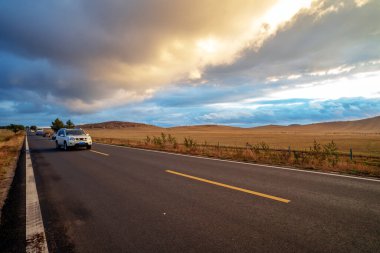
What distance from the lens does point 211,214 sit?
441 centimetres

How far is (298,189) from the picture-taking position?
6043mm

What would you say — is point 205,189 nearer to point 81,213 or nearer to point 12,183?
point 81,213

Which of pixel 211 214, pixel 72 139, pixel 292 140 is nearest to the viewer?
pixel 211 214

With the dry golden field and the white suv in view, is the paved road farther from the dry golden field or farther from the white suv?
the dry golden field

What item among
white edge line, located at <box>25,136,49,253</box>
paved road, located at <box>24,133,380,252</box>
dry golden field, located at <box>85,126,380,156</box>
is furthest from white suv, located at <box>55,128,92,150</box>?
white edge line, located at <box>25,136,49,253</box>

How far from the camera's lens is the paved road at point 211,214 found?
3.35 meters

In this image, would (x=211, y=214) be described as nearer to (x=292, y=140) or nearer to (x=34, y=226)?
(x=34, y=226)

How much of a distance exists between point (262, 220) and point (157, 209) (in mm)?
2107

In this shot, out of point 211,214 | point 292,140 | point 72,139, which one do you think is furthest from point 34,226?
point 292,140

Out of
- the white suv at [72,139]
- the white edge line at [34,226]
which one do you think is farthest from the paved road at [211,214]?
the white suv at [72,139]

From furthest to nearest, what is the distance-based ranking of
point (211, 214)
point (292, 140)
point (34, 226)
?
point (292, 140), point (211, 214), point (34, 226)

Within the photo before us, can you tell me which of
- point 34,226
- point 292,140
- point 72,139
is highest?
point 72,139

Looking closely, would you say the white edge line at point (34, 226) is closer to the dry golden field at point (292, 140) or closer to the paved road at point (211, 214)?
the paved road at point (211, 214)

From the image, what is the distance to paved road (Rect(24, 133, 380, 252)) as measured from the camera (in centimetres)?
335
